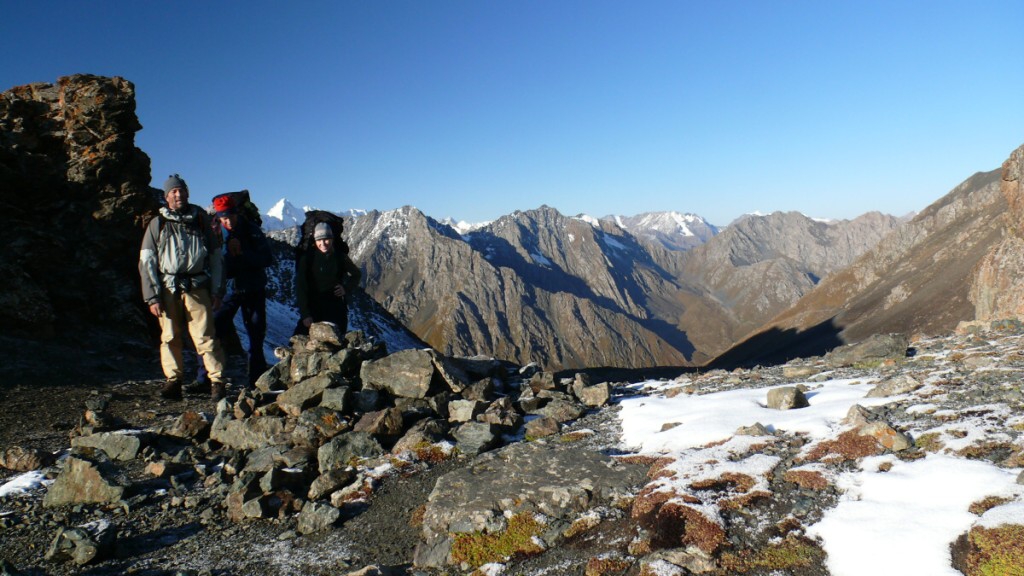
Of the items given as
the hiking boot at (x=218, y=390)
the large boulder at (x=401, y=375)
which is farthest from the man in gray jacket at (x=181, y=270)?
the large boulder at (x=401, y=375)

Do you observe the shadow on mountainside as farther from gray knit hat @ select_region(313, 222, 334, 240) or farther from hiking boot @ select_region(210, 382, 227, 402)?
hiking boot @ select_region(210, 382, 227, 402)

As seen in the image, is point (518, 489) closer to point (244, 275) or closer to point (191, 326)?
point (191, 326)

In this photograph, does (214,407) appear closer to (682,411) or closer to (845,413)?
(682,411)

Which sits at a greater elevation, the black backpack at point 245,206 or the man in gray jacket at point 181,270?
the black backpack at point 245,206

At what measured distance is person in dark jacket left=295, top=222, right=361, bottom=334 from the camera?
1560 cm

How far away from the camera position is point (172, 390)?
15.4m

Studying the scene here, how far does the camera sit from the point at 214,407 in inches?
575

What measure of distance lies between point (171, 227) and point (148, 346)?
1355 cm

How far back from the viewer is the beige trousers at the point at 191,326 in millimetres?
13602

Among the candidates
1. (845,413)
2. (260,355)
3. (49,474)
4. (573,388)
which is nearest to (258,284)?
(260,355)

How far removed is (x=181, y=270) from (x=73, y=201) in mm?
23913

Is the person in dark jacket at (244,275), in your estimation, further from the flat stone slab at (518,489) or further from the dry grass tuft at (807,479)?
the dry grass tuft at (807,479)

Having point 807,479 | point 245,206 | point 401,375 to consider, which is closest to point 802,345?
point 401,375

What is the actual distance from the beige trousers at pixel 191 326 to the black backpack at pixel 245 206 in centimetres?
306
